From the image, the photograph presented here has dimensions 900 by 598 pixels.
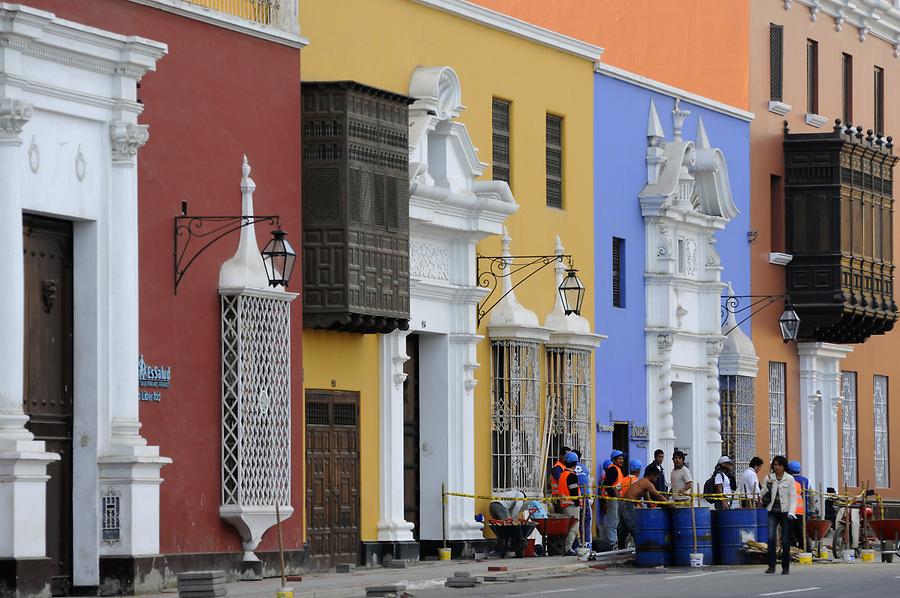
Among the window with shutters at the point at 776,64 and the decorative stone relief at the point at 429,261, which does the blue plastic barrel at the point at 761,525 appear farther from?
the window with shutters at the point at 776,64

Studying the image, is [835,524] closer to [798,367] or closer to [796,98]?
[798,367]

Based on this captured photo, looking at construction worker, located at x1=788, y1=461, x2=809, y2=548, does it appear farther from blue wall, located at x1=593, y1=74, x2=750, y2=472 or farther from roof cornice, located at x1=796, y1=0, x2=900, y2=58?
roof cornice, located at x1=796, y1=0, x2=900, y2=58

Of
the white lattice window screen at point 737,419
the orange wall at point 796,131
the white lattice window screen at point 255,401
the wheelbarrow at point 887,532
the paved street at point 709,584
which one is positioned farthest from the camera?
the orange wall at point 796,131

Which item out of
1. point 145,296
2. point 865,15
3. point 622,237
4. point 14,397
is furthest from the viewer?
point 865,15

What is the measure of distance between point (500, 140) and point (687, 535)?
663 cm

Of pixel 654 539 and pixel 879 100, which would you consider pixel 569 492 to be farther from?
pixel 879 100

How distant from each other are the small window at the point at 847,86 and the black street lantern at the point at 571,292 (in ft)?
42.7

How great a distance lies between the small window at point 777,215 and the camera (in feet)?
129

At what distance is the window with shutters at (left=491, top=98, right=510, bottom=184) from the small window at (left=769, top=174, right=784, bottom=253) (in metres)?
10.0

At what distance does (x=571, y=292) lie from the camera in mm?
31297

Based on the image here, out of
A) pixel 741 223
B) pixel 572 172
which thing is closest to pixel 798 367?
pixel 741 223

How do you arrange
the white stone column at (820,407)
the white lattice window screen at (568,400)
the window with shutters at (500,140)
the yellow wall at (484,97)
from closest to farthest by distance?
the yellow wall at (484,97) → the window with shutters at (500,140) → the white lattice window screen at (568,400) → the white stone column at (820,407)

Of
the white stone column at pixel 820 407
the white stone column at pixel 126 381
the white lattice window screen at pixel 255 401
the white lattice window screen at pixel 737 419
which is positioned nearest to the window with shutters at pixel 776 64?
the white stone column at pixel 820 407

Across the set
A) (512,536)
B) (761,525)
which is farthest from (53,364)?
(761,525)
